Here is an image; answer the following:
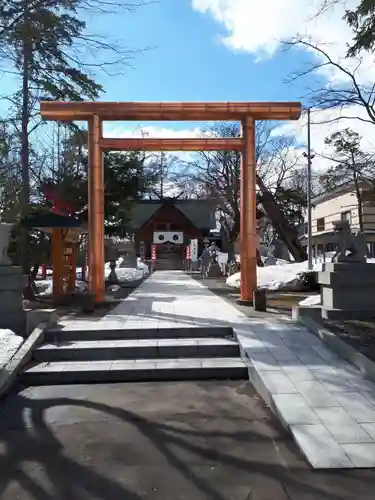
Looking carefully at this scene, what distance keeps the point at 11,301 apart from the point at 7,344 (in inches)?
50.4

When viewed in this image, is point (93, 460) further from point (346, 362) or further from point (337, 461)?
point (346, 362)

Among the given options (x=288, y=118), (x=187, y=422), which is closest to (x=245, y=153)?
(x=288, y=118)

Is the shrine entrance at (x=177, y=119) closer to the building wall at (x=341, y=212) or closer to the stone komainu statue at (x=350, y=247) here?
the stone komainu statue at (x=350, y=247)

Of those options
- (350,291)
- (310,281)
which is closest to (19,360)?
(350,291)

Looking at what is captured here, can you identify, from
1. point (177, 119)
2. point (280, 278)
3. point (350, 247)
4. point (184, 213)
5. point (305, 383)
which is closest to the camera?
point (305, 383)

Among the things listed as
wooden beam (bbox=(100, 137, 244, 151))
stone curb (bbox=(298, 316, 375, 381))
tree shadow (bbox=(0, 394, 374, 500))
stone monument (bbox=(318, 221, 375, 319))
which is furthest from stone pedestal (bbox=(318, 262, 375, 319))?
tree shadow (bbox=(0, 394, 374, 500))

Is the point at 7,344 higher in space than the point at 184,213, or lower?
lower

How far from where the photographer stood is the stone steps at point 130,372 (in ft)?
20.0

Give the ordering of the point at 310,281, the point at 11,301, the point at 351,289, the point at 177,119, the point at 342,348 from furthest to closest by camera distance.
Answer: the point at 310,281, the point at 177,119, the point at 351,289, the point at 11,301, the point at 342,348

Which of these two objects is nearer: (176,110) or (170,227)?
(176,110)

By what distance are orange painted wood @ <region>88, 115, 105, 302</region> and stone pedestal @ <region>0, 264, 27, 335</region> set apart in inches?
124

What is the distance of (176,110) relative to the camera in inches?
438

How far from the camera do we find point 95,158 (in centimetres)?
1141

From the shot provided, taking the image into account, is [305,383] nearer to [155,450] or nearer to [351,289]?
[155,450]
